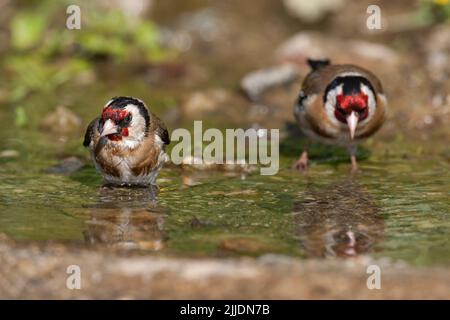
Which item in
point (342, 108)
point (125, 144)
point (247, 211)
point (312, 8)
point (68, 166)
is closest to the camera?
Result: point (247, 211)

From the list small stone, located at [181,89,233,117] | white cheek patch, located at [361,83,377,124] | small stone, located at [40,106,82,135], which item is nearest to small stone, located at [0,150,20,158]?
small stone, located at [40,106,82,135]

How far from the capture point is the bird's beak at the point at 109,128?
5.54m

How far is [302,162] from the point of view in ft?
21.7

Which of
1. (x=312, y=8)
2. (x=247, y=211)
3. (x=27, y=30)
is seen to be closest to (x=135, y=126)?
(x=247, y=211)

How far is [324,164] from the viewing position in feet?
22.4

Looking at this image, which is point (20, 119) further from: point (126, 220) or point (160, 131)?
point (126, 220)

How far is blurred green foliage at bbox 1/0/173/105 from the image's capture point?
887 centimetres

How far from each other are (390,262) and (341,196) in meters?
1.43

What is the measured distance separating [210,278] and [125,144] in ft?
5.60

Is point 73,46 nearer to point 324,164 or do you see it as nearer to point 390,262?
point 324,164

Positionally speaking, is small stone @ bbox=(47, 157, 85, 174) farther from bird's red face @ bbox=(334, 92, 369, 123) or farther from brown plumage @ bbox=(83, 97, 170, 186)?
bird's red face @ bbox=(334, 92, 369, 123)

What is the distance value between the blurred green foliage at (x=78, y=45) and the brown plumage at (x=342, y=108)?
9.06 ft

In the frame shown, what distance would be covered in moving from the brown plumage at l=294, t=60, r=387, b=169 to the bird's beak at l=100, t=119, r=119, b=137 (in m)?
1.55

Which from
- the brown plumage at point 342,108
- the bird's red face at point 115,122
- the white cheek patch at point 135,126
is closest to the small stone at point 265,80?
the brown plumage at point 342,108
